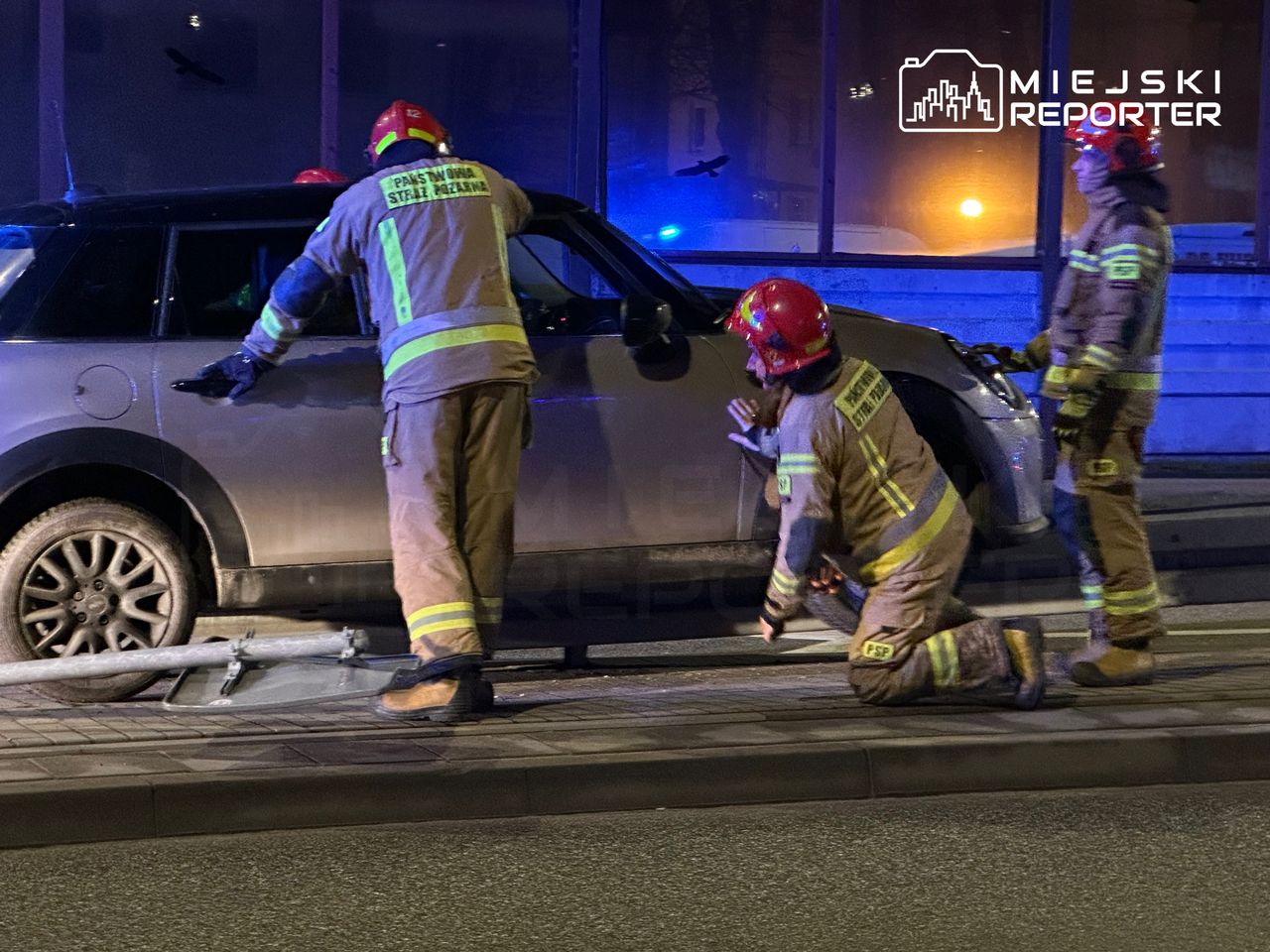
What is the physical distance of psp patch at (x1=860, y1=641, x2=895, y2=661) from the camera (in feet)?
19.7

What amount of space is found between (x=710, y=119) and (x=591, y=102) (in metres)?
0.91

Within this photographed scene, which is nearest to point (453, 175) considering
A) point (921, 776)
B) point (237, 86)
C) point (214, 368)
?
point (214, 368)

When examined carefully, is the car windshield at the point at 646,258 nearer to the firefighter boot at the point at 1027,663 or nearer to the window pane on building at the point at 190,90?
the firefighter boot at the point at 1027,663

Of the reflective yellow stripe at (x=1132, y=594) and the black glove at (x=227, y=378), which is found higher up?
the black glove at (x=227, y=378)

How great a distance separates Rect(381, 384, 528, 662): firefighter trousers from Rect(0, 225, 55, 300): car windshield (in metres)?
1.52

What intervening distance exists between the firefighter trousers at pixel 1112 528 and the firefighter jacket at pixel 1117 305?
0.40 ft

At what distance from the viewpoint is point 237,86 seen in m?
13.2

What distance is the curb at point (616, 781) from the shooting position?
4902 mm

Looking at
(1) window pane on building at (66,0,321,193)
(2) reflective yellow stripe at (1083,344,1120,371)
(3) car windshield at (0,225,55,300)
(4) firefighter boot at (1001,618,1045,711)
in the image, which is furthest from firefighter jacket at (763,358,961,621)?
(1) window pane on building at (66,0,321,193)

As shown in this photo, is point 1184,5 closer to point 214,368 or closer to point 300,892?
point 214,368

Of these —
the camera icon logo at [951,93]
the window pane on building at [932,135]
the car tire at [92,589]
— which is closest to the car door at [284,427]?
the car tire at [92,589]

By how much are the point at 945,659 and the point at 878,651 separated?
0.21 m

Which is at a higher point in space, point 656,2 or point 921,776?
point 656,2

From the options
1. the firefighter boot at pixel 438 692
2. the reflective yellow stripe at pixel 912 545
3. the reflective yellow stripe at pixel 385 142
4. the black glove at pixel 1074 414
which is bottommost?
the firefighter boot at pixel 438 692
